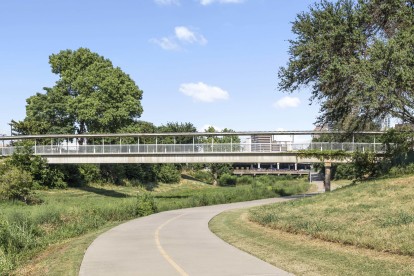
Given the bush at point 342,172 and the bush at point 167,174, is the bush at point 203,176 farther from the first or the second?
the bush at point 342,172

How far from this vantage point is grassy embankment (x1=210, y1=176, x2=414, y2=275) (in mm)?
10613

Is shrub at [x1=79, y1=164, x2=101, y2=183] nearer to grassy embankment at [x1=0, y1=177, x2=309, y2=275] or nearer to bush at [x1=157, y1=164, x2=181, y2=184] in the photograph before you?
bush at [x1=157, y1=164, x2=181, y2=184]

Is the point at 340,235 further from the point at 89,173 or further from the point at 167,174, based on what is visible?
the point at 167,174

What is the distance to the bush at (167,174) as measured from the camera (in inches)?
3100

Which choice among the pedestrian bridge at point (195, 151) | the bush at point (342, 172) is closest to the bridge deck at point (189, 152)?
the pedestrian bridge at point (195, 151)

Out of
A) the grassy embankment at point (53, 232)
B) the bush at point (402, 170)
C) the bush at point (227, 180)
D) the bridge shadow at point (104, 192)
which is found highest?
the bush at point (402, 170)

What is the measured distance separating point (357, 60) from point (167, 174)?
54234 millimetres

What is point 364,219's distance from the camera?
1608 centimetres

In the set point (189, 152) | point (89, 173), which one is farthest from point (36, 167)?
point (189, 152)

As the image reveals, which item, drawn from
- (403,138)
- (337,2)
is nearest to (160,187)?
(403,138)

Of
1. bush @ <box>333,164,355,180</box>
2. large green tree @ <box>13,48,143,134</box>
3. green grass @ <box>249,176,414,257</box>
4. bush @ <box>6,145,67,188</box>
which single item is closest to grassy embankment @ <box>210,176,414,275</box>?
green grass @ <box>249,176,414,257</box>

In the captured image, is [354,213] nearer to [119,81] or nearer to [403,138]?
[403,138]

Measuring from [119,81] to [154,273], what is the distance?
57.1 m

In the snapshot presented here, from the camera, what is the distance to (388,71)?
2767 cm
